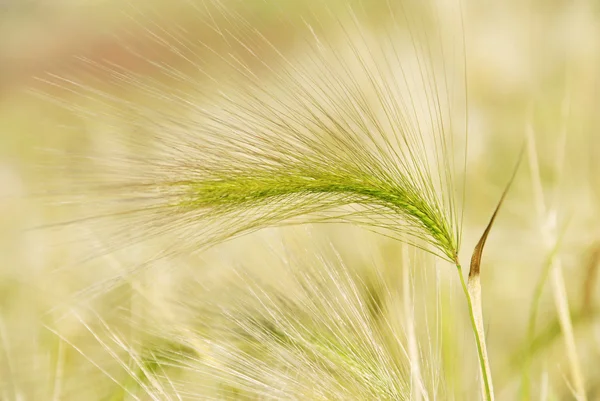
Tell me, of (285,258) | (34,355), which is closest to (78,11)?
(34,355)

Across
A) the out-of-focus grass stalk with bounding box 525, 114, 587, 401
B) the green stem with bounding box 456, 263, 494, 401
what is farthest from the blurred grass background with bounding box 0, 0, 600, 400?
the green stem with bounding box 456, 263, 494, 401

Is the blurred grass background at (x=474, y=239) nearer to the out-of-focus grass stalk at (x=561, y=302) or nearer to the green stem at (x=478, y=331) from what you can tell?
the out-of-focus grass stalk at (x=561, y=302)

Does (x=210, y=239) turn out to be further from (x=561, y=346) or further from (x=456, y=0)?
(x=456, y=0)

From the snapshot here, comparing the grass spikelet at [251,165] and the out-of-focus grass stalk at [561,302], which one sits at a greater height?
the grass spikelet at [251,165]

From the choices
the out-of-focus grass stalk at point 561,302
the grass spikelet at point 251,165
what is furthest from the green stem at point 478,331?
the out-of-focus grass stalk at point 561,302

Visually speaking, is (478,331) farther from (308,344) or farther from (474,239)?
(474,239)

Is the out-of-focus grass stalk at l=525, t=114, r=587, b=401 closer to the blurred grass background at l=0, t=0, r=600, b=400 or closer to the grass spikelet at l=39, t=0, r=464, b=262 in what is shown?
the blurred grass background at l=0, t=0, r=600, b=400

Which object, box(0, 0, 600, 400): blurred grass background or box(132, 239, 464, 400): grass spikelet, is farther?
box(0, 0, 600, 400): blurred grass background

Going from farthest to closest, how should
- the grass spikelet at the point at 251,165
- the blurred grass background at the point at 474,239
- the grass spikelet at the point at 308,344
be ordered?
the blurred grass background at the point at 474,239, the grass spikelet at the point at 308,344, the grass spikelet at the point at 251,165

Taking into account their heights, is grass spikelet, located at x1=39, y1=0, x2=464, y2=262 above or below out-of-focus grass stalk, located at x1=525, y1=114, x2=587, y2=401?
above
